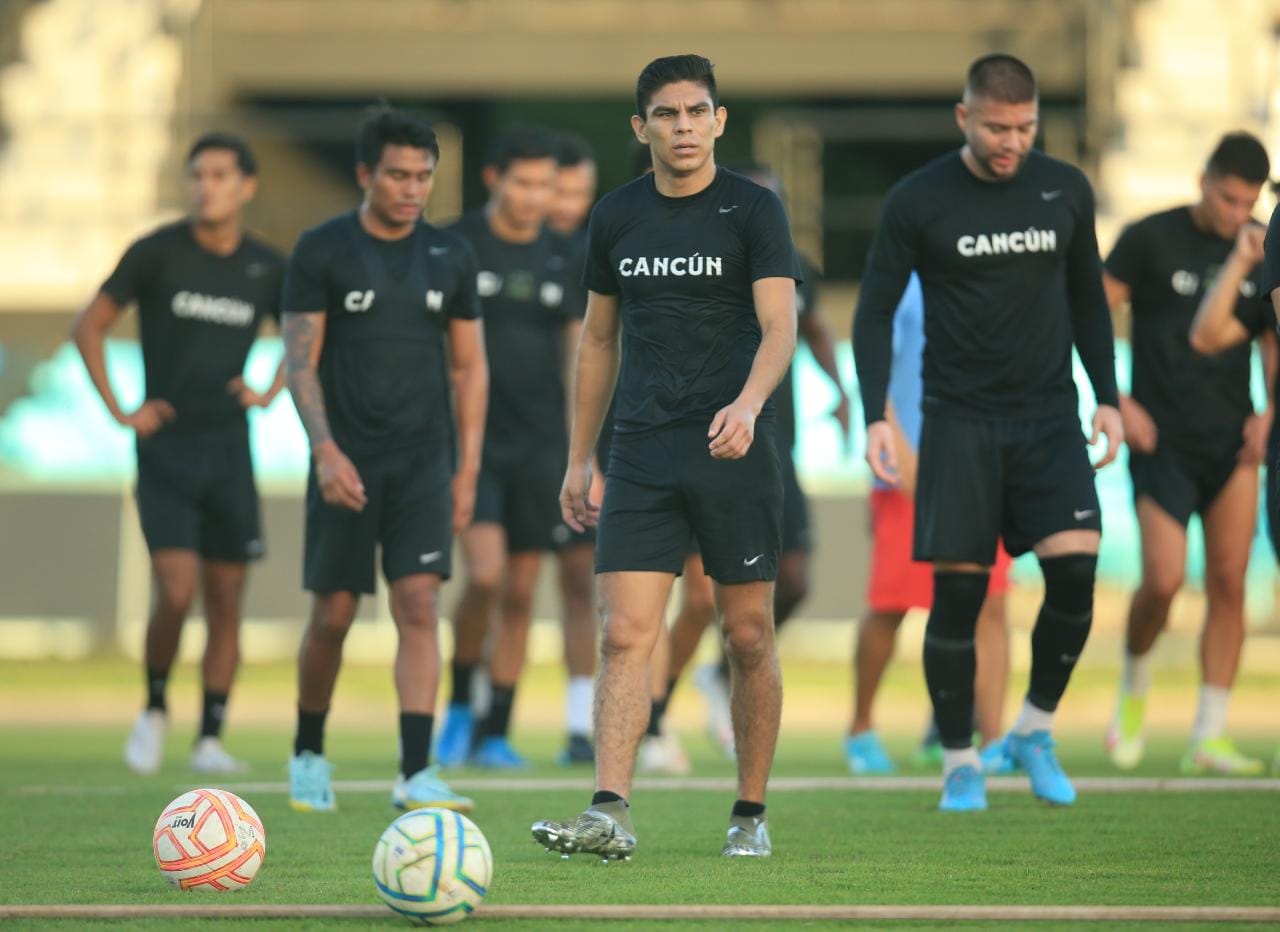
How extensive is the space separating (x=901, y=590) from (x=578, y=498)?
3.69m

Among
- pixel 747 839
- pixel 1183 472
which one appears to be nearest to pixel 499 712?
pixel 1183 472

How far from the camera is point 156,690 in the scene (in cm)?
1069

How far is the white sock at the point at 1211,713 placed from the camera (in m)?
10.0

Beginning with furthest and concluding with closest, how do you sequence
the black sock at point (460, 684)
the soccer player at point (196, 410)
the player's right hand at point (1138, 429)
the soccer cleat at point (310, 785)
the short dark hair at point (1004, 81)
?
the black sock at point (460, 684) → the soccer player at point (196, 410) → the player's right hand at point (1138, 429) → the soccer cleat at point (310, 785) → the short dark hair at point (1004, 81)

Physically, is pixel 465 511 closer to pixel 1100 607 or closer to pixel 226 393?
pixel 226 393

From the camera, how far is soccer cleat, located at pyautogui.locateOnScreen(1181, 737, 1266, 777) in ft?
32.0

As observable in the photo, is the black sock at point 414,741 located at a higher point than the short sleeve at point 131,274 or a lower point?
lower

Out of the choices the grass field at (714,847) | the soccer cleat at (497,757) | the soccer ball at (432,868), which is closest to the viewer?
the soccer ball at (432,868)

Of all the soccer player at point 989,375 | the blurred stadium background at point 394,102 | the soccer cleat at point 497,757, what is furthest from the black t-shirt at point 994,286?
the blurred stadium background at point 394,102

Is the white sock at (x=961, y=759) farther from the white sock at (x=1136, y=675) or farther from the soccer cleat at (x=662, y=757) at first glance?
the soccer cleat at (x=662, y=757)

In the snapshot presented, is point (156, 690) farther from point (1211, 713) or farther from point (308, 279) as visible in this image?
point (1211, 713)

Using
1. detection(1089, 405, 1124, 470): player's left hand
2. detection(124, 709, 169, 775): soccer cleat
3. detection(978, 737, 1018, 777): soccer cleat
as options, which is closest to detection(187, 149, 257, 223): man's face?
detection(124, 709, 169, 775): soccer cleat

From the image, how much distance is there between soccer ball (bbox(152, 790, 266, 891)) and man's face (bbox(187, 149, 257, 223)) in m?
5.02

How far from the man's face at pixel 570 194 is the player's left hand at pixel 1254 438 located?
402 centimetres
